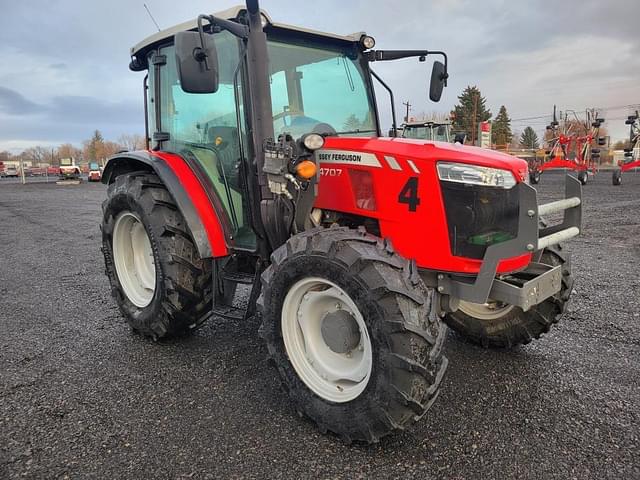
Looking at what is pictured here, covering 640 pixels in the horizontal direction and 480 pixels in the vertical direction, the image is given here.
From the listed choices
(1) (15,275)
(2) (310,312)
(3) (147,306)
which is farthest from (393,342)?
(1) (15,275)

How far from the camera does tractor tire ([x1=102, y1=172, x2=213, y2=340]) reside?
11.3ft

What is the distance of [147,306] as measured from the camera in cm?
373

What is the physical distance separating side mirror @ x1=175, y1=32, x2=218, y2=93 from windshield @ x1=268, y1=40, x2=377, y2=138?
0.58 m

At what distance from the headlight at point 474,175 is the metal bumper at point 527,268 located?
0.10 m

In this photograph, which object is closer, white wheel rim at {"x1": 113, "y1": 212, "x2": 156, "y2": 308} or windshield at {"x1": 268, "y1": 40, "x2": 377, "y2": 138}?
windshield at {"x1": 268, "y1": 40, "x2": 377, "y2": 138}

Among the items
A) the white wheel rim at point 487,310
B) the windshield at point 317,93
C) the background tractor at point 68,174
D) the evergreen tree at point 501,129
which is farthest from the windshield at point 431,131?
the evergreen tree at point 501,129

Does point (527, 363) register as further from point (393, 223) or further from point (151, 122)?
point (151, 122)

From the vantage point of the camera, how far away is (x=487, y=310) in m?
3.46

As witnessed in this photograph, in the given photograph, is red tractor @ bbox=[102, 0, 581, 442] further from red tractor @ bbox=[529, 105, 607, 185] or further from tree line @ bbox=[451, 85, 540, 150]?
tree line @ bbox=[451, 85, 540, 150]

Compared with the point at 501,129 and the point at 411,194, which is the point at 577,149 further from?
the point at 501,129

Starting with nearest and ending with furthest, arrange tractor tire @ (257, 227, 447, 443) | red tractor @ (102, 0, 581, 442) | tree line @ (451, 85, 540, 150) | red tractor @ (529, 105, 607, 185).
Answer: tractor tire @ (257, 227, 447, 443), red tractor @ (102, 0, 581, 442), red tractor @ (529, 105, 607, 185), tree line @ (451, 85, 540, 150)

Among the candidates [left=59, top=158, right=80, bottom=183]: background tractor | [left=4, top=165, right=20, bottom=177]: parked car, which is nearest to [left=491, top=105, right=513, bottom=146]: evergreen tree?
[left=59, top=158, right=80, bottom=183]: background tractor

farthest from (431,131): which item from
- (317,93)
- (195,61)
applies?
(195,61)

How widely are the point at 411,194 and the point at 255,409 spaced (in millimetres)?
1514
